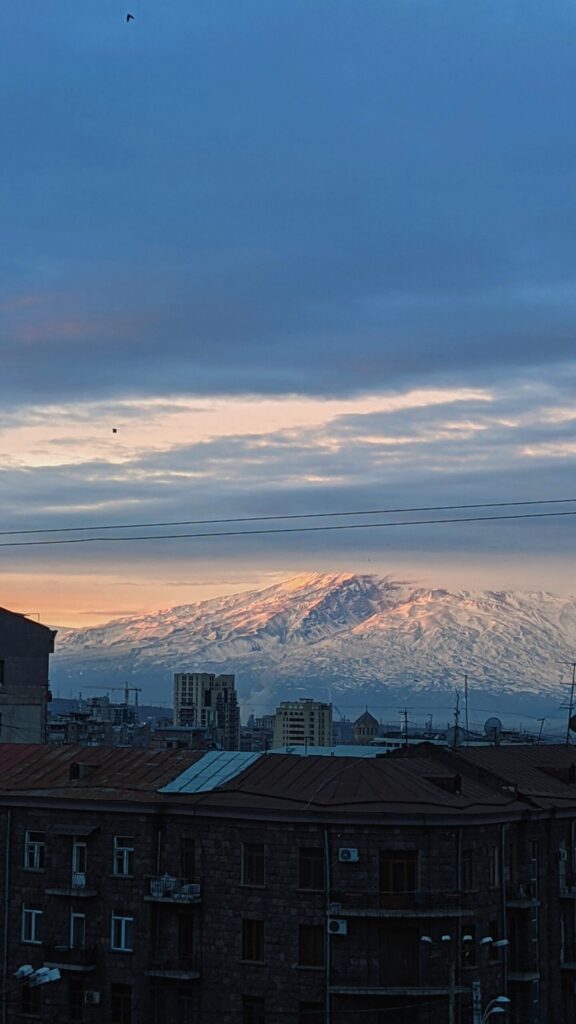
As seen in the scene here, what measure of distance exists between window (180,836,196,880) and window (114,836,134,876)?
2.39 meters

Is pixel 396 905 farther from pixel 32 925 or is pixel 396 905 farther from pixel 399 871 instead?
pixel 32 925

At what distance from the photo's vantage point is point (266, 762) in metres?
70.7

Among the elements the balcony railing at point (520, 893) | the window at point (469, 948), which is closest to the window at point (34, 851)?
the window at point (469, 948)

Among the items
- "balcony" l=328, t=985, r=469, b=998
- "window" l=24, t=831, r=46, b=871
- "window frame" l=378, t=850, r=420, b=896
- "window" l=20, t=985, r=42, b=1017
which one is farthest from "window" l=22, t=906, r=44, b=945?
"window frame" l=378, t=850, r=420, b=896

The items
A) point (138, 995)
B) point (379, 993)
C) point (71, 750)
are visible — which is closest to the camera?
point (379, 993)

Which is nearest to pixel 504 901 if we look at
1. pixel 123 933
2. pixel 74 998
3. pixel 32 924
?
pixel 123 933

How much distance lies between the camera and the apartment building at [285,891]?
6272 cm

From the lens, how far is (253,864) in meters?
65.1

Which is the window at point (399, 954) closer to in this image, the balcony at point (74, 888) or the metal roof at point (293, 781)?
the metal roof at point (293, 781)

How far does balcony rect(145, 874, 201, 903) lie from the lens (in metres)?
65.5

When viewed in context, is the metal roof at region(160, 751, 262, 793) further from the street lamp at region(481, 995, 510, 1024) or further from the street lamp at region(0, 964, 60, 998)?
the street lamp at region(481, 995, 510, 1024)

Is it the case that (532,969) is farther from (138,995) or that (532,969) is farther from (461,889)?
(138,995)

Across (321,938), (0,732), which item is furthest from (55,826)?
(0,732)

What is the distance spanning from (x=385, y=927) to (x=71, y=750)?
70.1ft
